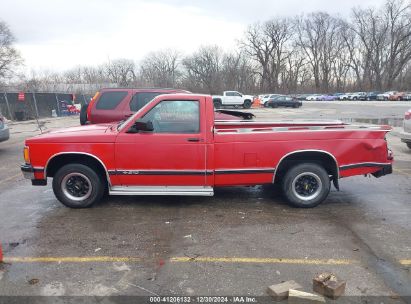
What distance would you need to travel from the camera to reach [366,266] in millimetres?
3996

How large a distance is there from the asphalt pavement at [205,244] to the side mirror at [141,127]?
1.21 m

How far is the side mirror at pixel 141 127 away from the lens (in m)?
5.52

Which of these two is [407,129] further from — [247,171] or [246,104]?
[246,104]

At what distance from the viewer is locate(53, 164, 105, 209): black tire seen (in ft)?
18.9

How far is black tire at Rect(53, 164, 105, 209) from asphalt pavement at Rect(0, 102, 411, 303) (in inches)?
5.9

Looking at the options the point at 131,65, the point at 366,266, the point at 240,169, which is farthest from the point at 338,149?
the point at 131,65

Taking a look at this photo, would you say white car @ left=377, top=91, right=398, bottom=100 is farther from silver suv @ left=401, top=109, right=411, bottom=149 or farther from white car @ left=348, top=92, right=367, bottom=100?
silver suv @ left=401, top=109, right=411, bottom=149

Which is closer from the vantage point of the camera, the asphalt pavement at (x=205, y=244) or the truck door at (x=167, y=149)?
the asphalt pavement at (x=205, y=244)

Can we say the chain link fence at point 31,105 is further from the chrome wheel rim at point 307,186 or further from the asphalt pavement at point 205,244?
the chrome wheel rim at point 307,186

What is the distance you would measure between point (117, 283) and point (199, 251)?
3.45ft

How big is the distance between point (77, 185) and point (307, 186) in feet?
11.4

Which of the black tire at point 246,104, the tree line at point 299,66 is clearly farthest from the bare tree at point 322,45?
the black tire at point 246,104

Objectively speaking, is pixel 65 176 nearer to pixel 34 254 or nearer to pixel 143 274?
pixel 34 254

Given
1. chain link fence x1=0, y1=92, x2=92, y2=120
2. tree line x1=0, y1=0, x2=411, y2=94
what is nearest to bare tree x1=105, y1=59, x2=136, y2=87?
tree line x1=0, y1=0, x2=411, y2=94
